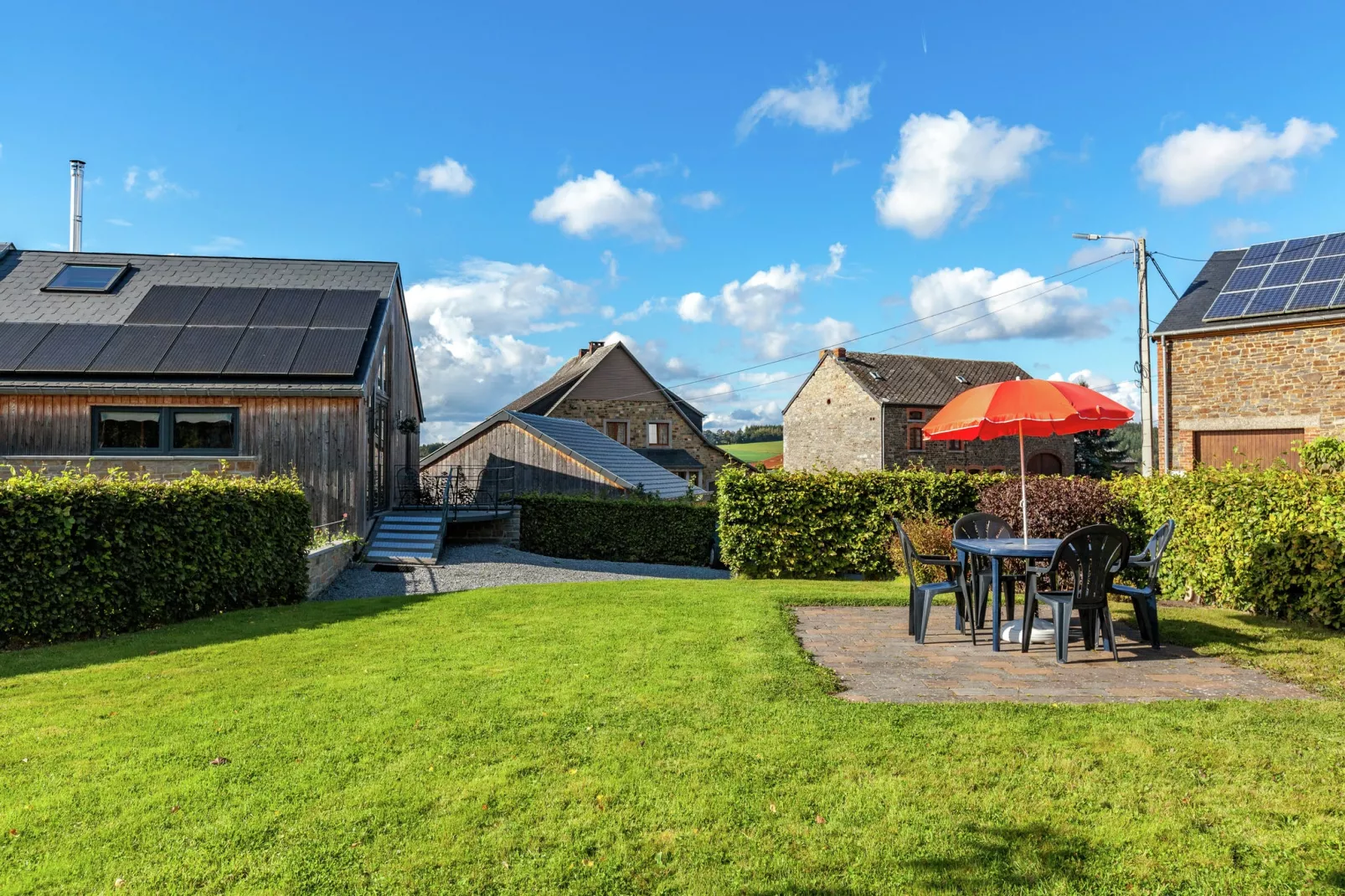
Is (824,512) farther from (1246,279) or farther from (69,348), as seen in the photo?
(69,348)

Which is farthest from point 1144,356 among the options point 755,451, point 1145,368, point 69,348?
point 755,451

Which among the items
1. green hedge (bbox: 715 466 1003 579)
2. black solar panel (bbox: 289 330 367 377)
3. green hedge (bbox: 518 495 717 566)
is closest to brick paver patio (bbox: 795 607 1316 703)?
green hedge (bbox: 715 466 1003 579)

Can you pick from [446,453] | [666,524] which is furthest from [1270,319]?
[446,453]

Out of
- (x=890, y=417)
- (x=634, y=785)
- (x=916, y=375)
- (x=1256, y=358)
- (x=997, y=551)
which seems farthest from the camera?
(x=916, y=375)

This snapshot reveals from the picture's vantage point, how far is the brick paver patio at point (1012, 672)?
5.02m

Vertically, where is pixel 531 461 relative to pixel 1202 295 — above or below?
below

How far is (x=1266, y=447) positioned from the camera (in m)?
17.2

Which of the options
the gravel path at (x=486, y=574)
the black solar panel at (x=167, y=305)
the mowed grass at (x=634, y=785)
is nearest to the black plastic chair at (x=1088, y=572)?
the mowed grass at (x=634, y=785)

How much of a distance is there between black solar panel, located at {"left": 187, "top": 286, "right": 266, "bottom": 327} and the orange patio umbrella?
47.1 feet

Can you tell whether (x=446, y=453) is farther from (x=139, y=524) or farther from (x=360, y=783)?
(x=360, y=783)

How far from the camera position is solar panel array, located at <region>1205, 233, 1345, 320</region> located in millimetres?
16297

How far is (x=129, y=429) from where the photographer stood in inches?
553

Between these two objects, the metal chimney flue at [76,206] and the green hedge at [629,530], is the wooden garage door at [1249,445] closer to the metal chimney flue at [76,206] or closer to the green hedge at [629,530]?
the green hedge at [629,530]

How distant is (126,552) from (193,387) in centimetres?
724
